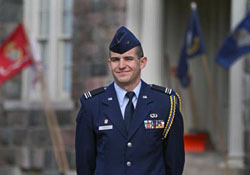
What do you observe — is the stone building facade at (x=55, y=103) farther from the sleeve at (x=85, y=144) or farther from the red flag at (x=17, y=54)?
the sleeve at (x=85, y=144)

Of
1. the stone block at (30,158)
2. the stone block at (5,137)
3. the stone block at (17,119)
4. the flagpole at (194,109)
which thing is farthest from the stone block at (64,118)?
the flagpole at (194,109)

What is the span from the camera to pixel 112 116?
3344mm

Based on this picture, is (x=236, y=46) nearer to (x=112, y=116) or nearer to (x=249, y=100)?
(x=249, y=100)

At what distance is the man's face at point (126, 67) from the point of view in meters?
3.28

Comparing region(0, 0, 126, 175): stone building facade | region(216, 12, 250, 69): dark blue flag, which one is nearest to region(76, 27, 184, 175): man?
region(216, 12, 250, 69): dark blue flag

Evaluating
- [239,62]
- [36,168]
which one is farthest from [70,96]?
[239,62]

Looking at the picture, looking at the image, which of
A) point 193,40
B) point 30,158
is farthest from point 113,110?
point 30,158

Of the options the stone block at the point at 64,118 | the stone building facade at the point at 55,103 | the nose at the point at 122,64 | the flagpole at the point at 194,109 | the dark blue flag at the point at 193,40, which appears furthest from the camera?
the flagpole at the point at 194,109

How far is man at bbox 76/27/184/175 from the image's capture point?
3287 millimetres

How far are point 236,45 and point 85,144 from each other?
505cm

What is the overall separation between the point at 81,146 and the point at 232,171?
565cm

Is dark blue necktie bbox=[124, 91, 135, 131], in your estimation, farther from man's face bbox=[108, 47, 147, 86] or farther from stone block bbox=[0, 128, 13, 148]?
stone block bbox=[0, 128, 13, 148]

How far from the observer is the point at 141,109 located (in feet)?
11.1

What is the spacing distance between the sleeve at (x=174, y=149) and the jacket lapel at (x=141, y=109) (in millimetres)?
179
